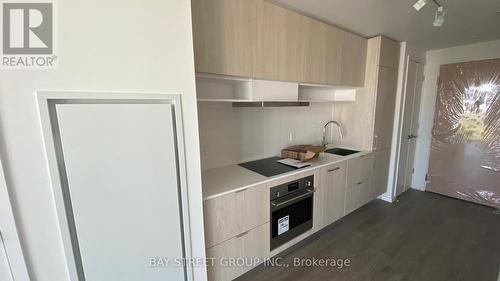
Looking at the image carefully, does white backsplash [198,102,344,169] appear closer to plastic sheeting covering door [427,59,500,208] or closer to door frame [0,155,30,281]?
door frame [0,155,30,281]

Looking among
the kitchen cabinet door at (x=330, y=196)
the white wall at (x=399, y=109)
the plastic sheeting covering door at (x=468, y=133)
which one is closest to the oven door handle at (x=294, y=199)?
the kitchen cabinet door at (x=330, y=196)

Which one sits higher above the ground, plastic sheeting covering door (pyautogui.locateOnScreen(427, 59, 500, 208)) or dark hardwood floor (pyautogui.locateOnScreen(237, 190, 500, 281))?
plastic sheeting covering door (pyautogui.locateOnScreen(427, 59, 500, 208))

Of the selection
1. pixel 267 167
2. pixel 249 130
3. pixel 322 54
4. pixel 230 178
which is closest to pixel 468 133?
pixel 322 54

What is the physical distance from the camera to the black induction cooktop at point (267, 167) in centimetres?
202

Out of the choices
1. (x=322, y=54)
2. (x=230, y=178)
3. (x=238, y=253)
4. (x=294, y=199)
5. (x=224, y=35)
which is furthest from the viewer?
(x=322, y=54)

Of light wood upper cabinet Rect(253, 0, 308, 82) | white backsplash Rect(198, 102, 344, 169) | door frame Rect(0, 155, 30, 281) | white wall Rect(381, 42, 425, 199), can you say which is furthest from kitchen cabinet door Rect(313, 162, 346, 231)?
door frame Rect(0, 155, 30, 281)

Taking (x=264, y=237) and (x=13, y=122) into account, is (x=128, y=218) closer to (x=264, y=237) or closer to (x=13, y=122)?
(x=13, y=122)

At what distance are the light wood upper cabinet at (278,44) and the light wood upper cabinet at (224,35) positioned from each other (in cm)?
7

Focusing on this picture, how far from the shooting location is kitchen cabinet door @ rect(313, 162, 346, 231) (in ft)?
7.50

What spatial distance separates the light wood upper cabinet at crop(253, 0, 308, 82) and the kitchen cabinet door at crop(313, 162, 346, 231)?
1.07 m

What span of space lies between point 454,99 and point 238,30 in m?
3.58

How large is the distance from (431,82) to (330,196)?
2.82 m

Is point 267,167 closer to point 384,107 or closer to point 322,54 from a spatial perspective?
point 322,54

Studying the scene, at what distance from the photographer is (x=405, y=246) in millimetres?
2309
